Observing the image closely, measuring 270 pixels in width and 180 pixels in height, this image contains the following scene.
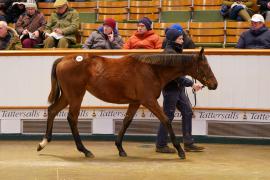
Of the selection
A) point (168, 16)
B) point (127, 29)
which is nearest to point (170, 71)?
point (127, 29)

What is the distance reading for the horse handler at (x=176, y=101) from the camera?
29.3 ft

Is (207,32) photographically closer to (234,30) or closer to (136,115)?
(234,30)

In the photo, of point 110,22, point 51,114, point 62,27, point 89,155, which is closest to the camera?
point 89,155

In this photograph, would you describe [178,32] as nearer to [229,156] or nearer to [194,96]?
[194,96]

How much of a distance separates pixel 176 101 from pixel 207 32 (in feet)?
12.9

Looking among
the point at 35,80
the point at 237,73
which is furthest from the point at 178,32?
the point at 35,80

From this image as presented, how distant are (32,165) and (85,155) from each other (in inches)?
37.0

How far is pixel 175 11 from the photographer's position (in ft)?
44.6

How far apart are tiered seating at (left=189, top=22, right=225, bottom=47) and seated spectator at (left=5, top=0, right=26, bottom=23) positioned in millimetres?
3837

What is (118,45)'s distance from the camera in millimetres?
10727

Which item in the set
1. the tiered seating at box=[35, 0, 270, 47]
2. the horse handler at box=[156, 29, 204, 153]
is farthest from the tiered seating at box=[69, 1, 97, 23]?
the horse handler at box=[156, 29, 204, 153]

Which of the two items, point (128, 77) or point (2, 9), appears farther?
point (2, 9)

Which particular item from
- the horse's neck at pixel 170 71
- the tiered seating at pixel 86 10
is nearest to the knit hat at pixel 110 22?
the horse's neck at pixel 170 71

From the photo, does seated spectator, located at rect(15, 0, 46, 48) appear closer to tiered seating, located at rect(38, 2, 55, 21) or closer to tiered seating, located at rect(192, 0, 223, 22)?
tiered seating, located at rect(38, 2, 55, 21)
